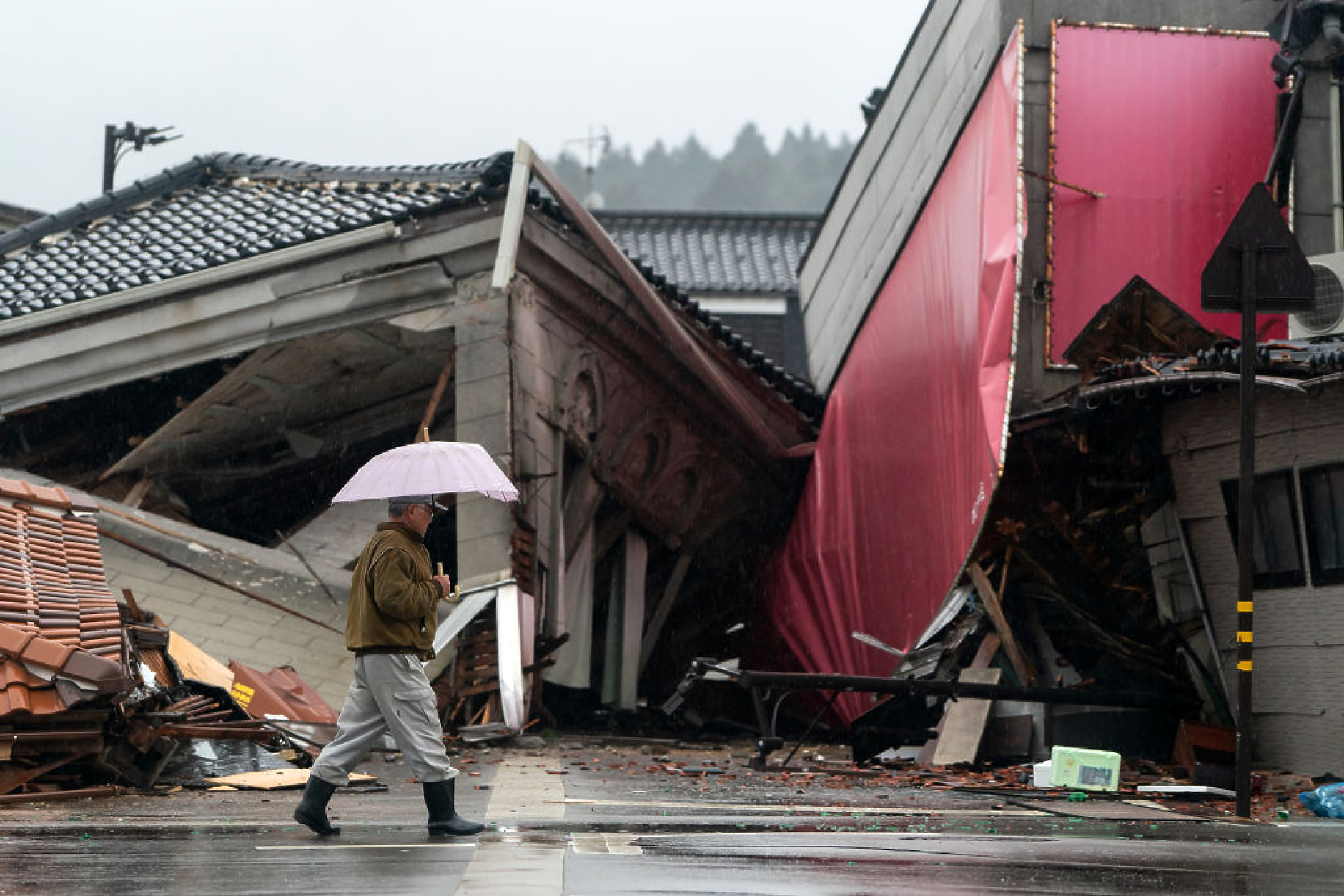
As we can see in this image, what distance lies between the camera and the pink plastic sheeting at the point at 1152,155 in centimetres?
1410

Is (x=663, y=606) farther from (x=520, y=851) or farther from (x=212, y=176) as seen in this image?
(x=520, y=851)

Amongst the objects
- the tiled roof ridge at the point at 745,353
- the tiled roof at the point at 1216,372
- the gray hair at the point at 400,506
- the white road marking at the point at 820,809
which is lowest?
the white road marking at the point at 820,809

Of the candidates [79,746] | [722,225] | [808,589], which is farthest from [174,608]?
[722,225]

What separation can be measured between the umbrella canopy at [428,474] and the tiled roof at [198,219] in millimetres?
8312

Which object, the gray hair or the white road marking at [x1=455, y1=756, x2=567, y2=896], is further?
the gray hair

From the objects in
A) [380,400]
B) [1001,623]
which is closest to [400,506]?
[1001,623]

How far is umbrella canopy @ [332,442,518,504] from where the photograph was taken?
7.49 m

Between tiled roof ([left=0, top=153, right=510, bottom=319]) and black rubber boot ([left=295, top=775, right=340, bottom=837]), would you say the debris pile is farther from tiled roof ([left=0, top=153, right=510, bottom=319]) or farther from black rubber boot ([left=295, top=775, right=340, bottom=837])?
tiled roof ([left=0, top=153, right=510, bottom=319])

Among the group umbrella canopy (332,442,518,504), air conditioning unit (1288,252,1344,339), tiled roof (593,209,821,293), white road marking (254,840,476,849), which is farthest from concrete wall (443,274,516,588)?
tiled roof (593,209,821,293)

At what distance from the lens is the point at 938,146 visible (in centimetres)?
1677

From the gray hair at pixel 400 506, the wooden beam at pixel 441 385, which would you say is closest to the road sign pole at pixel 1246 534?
the gray hair at pixel 400 506

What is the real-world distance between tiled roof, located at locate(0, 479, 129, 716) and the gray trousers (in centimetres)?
265

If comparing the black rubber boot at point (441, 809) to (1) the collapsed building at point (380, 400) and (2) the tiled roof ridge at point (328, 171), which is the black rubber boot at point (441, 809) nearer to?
(1) the collapsed building at point (380, 400)

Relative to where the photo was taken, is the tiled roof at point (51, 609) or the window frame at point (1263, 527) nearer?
the tiled roof at point (51, 609)
